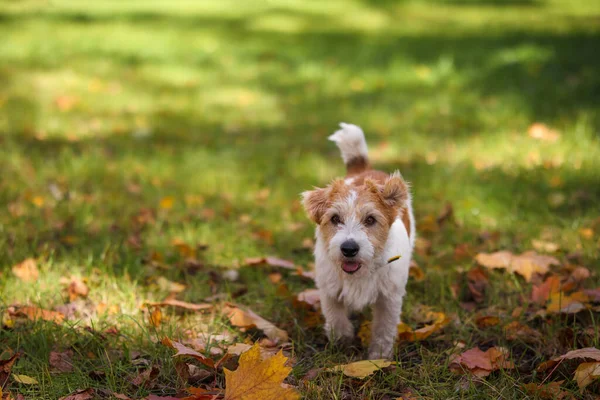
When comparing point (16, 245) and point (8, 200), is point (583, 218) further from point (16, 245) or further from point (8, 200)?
point (8, 200)

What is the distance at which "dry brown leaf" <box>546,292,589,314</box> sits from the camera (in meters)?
3.11

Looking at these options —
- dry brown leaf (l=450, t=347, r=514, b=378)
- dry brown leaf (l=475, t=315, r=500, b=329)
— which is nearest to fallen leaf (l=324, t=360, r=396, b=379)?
dry brown leaf (l=450, t=347, r=514, b=378)

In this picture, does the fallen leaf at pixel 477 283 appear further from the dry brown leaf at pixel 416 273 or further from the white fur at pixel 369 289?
the white fur at pixel 369 289

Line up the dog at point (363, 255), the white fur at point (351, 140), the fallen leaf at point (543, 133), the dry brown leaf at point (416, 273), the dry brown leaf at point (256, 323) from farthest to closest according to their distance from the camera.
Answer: the fallen leaf at point (543, 133)
the white fur at point (351, 140)
the dry brown leaf at point (416, 273)
the dry brown leaf at point (256, 323)
the dog at point (363, 255)

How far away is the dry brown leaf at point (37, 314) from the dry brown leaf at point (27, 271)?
467mm

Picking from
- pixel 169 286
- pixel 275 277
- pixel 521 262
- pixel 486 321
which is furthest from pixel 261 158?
pixel 486 321

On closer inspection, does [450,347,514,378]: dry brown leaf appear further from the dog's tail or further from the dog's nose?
the dog's tail

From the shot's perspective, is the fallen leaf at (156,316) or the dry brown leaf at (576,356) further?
the fallen leaf at (156,316)

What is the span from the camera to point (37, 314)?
10.4ft

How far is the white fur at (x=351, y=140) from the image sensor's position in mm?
3926

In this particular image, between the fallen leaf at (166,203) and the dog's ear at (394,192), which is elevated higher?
the dog's ear at (394,192)

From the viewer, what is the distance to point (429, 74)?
900 cm

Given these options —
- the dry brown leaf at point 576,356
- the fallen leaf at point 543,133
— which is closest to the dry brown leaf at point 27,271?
the dry brown leaf at point 576,356

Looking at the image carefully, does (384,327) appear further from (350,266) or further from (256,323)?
(256,323)
